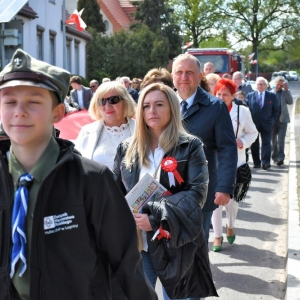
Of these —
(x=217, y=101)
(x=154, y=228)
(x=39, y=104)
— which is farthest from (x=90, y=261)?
(x=217, y=101)

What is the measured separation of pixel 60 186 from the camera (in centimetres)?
238

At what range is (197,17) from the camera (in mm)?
69125

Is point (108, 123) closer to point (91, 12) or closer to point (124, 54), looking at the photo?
point (124, 54)

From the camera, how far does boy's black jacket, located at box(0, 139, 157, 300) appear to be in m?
2.32

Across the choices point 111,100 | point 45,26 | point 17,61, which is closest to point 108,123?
point 111,100

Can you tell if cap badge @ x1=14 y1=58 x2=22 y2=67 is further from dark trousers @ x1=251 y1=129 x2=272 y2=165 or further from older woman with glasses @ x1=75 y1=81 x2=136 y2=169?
dark trousers @ x1=251 y1=129 x2=272 y2=165

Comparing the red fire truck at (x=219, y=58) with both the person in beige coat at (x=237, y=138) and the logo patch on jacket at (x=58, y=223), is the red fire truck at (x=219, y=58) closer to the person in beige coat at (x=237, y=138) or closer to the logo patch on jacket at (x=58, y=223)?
the person in beige coat at (x=237, y=138)

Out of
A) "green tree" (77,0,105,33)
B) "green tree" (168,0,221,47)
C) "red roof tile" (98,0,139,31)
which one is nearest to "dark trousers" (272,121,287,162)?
"green tree" (77,0,105,33)

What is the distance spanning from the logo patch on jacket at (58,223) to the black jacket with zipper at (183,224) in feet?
5.39

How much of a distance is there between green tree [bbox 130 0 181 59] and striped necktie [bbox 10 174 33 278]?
56.5 metres

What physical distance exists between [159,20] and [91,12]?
24.7ft

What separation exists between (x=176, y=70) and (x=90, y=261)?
3366mm

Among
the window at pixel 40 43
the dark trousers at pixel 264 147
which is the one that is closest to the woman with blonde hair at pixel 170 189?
the dark trousers at pixel 264 147

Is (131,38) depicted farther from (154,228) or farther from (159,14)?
(154,228)
